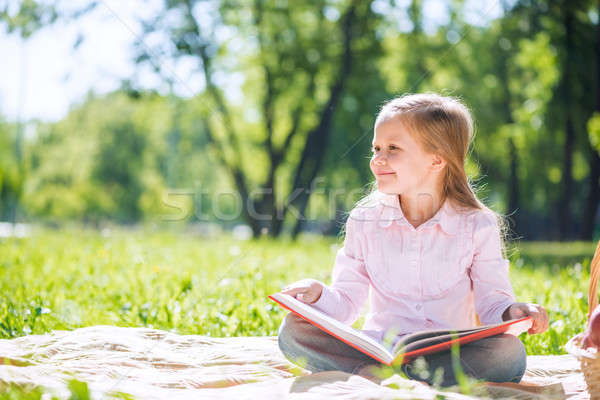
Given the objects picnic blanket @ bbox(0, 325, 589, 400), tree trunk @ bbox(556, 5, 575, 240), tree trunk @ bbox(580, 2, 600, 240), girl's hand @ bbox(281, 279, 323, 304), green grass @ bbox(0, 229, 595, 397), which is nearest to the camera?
picnic blanket @ bbox(0, 325, 589, 400)

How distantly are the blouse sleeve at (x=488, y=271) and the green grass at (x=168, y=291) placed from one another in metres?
0.85

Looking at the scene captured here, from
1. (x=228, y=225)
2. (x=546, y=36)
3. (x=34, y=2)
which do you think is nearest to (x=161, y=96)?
(x=34, y=2)

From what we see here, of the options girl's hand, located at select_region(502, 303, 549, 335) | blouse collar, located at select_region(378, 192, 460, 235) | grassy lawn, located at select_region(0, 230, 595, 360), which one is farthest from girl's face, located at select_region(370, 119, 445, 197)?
grassy lawn, located at select_region(0, 230, 595, 360)

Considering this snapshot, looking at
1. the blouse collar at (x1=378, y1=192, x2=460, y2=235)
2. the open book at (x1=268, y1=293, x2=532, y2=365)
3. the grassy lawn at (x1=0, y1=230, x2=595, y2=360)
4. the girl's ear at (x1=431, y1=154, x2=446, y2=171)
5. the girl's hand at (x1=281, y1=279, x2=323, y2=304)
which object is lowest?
the grassy lawn at (x1=0, y1=230, x2=595, y2=360)

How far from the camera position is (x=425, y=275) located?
2.15 meters

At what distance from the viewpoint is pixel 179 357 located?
221 centimetres

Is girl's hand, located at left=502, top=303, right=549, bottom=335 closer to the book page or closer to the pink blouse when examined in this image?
the pink blouse

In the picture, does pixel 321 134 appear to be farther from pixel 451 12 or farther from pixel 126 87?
pixel 451 12

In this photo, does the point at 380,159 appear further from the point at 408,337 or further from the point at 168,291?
the point at 168,291

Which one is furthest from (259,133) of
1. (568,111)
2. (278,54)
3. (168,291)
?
(168,291)

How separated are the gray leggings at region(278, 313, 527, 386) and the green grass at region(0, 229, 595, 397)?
0.98 metres

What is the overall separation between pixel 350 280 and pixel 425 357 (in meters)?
0.51

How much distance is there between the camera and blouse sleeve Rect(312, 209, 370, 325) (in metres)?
2.18

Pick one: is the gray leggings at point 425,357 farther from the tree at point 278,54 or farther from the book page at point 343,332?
the tree at point 278,54
